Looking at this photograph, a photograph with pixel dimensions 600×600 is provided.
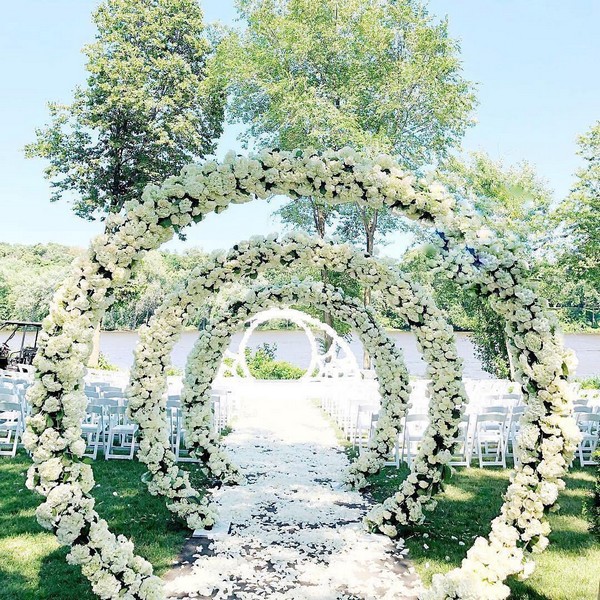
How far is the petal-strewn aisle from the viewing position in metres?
4.79

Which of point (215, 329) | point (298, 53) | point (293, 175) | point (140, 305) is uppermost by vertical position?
point (298, 53)

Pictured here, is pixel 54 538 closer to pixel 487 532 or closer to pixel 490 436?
pixel 487 532

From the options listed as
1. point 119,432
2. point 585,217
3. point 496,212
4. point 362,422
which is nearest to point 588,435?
point 362,422

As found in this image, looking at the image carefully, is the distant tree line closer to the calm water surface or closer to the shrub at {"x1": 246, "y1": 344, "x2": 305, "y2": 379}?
the shrub at {"x1": 246, "y1": 344, "x2": 305, "y2": 379}

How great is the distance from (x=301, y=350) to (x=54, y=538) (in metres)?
37.8

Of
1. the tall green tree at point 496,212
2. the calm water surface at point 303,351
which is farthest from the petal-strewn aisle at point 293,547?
the tall green tree at point 496,212

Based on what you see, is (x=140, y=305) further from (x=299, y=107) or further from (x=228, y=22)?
(x=299, y=107)

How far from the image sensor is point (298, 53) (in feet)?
71.9

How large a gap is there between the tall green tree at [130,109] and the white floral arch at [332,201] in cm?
1871

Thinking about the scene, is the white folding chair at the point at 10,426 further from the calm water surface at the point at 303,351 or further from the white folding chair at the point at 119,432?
the calm water surface at the point at 303,351

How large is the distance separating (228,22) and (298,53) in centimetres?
570

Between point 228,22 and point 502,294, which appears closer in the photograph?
point 502,294

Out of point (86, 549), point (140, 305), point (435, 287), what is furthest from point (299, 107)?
point (140, 305)

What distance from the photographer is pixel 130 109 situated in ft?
71.7
